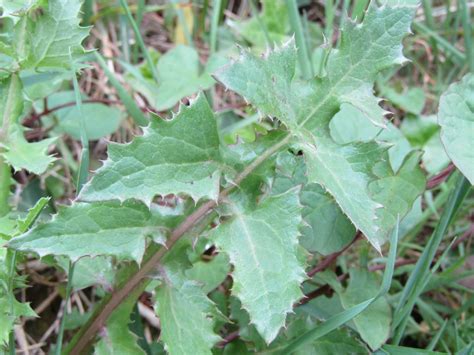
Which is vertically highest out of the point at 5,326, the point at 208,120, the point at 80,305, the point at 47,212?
the point at 208,120

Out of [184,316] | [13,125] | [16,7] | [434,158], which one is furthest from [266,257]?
[434,158]

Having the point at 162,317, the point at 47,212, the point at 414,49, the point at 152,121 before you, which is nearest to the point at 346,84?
the point at 152,121

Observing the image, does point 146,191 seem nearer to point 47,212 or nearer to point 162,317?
point 162,317

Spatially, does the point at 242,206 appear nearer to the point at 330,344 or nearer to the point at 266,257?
the point at 266,257

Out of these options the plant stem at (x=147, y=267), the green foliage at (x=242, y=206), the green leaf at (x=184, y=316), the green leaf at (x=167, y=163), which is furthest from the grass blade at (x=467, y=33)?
the green leaf at (x=184, y=316)

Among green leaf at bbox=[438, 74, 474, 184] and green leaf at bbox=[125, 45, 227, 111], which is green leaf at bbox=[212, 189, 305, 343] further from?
green leaf at bbox=[125, 45, 227, 111]

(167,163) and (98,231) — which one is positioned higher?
(167,163)

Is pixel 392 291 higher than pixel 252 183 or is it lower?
lower
